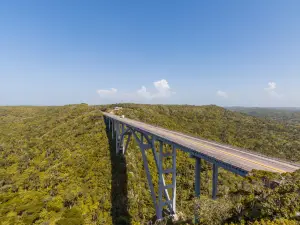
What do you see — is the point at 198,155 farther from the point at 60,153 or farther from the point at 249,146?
the point at 249,146

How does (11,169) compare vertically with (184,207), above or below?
above

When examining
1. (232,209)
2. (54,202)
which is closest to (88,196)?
(54,202)

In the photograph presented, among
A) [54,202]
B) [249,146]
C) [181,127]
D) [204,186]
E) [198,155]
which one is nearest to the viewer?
[198,155]

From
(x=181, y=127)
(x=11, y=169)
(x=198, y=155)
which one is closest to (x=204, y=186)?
(x=198, y=155)

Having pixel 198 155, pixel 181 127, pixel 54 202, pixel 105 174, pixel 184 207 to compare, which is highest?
pixel 198 155

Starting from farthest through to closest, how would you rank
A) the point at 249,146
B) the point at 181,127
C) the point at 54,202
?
the point at 181,127
the point at 249,146
the point at 54,202

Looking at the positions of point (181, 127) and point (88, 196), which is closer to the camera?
point (88, 196)

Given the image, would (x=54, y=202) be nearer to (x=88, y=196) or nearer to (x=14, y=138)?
(x=88, y=196)
